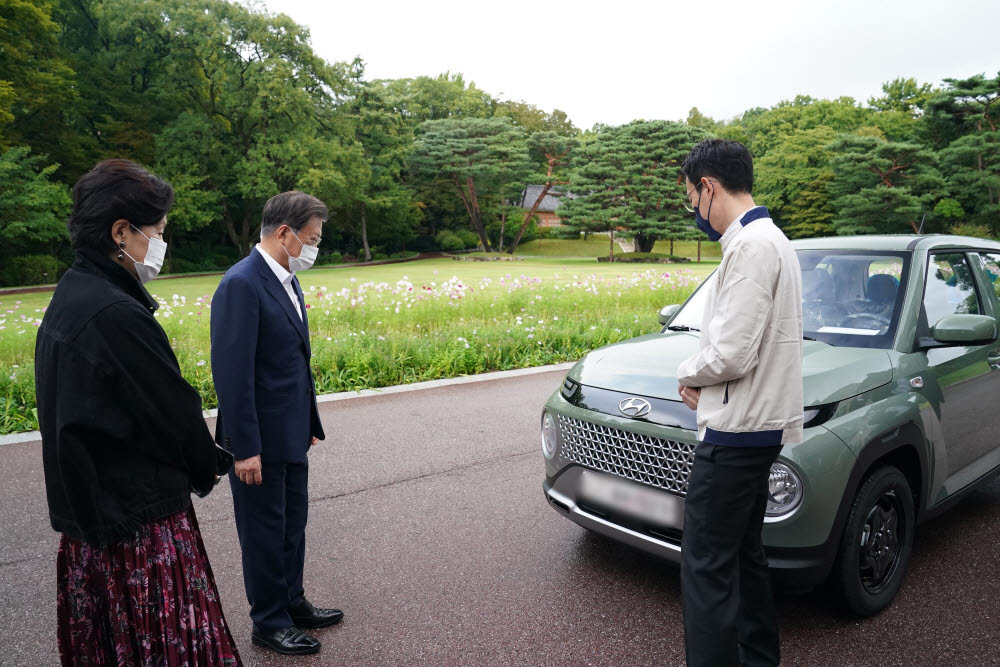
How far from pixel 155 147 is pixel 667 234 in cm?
3524

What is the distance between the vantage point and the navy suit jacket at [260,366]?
8.69ft

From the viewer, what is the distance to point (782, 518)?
2.66 metres

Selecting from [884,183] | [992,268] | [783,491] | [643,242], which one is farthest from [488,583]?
[884,183]

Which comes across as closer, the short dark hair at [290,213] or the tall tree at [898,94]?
the short dark hair at [290,213]

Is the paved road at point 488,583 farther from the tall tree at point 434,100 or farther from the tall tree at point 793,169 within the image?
the tall tree at point 434,100

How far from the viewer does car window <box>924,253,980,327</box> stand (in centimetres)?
359

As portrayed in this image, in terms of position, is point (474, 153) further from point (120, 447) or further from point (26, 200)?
point (120, 447)

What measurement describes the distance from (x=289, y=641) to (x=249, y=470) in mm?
838

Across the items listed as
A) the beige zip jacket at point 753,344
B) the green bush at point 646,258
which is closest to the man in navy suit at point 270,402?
the beige zip jacket at point 753,344

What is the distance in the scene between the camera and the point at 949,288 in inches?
148

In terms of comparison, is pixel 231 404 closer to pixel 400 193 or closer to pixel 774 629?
pixel 774 629

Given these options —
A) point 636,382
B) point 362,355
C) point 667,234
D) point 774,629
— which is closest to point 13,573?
point 636,382

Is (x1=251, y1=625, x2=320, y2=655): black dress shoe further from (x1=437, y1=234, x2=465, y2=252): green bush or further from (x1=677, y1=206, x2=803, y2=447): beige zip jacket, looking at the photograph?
(x1=437, y1=234, x2=465, y2=252): green bush

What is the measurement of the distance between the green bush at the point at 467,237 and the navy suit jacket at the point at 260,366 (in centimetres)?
5801
